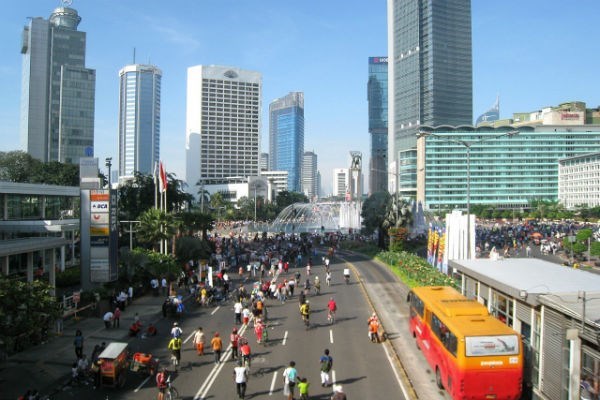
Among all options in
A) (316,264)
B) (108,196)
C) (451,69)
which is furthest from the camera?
(451,69)

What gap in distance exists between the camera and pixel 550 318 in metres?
12.4

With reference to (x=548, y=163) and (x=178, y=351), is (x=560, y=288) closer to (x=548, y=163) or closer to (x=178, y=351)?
(x=178, y=351)

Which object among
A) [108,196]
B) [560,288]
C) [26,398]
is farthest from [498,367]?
[108,196]

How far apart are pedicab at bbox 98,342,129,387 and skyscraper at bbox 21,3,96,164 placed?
13458 cm

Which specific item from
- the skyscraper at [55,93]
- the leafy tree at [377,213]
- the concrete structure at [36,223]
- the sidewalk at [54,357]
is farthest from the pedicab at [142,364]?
the skyscraper at [55,93]

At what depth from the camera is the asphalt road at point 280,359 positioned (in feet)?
51.2

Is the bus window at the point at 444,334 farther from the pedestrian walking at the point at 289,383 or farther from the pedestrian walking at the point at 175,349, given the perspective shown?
the pedestrian walking at the point at 175,349

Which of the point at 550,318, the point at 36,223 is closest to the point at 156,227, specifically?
the point at 36,223

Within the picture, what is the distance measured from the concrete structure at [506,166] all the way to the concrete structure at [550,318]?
14803 cm

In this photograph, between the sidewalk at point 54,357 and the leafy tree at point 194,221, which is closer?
the sidewalk at point 54,357

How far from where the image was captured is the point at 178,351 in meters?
17.8

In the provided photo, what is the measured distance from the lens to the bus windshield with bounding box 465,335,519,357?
41.8 feet

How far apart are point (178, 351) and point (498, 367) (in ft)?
36.1

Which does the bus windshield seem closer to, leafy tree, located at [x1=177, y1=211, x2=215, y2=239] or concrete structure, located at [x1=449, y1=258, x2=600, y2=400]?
concrete structure, located at [x1=449, y1=258, x2=600, y2=400]
